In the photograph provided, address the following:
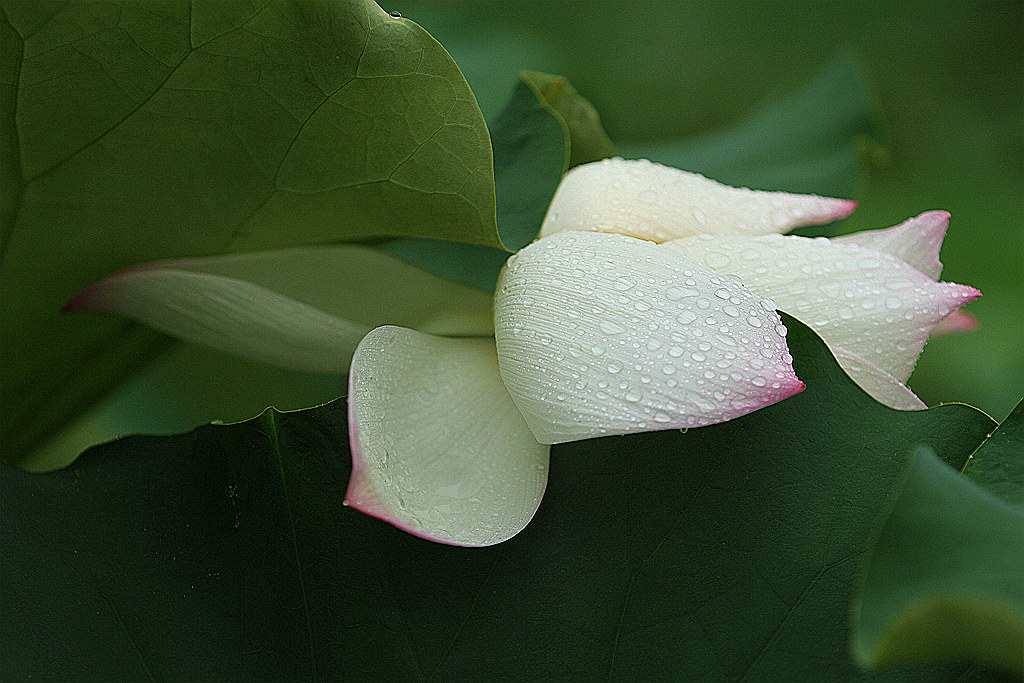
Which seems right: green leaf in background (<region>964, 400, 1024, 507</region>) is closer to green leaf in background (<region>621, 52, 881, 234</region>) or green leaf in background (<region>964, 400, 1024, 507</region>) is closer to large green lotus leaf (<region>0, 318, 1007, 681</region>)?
large green lotus leaf (<region>0, 318, 1007, 681</region>)

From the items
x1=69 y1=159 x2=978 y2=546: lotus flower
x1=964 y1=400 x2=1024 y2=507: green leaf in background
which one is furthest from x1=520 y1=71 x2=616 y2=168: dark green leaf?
x1=964 y1=400 x2=1024 y2=507: green leaf in background

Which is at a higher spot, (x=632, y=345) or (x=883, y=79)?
(x=632, y=345)

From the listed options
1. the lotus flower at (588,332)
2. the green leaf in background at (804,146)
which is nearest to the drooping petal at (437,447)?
the lotus flower at (588,332)

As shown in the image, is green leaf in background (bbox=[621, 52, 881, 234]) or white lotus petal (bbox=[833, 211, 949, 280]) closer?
white lotus petal (bbox=[833, 211, 949, 280])

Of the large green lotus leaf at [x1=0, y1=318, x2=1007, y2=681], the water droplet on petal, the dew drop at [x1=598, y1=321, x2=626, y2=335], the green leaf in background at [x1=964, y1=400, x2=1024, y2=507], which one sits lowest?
the large green lotus leaf at [x1=0, y1=318, x2=1007, y2=681]

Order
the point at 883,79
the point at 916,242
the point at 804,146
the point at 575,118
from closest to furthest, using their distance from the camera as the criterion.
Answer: the point at 916,242 → the point at 575,118 → the point at 804,146 → the point at 883,79

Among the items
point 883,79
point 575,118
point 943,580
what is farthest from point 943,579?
point 883,79

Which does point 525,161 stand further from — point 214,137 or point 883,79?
point 883,79
